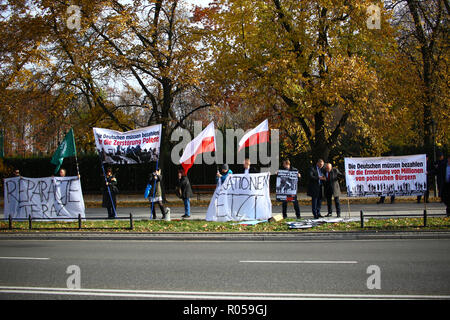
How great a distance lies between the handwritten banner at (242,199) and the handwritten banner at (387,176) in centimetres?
277

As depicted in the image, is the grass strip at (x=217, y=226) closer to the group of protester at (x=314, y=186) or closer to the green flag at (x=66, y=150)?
the group of protester at (x=314, y=186)

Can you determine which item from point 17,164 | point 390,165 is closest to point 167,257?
point 390,165

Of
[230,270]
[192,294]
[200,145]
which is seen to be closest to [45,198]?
[200,145]

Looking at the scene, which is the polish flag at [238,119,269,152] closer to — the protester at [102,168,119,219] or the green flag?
the protester at [102,168,119,219]

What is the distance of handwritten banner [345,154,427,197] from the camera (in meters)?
13.7

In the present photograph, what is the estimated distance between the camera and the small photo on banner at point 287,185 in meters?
14.5

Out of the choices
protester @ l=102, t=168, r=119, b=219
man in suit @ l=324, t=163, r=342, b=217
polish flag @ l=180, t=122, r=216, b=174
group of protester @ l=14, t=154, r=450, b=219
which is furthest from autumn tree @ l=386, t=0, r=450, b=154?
protester @ l=102, t=168, r=119, b=219

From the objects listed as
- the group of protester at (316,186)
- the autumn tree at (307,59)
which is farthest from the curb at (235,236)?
the autumn tree at (307,59)

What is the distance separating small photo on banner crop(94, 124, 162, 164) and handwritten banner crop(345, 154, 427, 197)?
21.5 ft

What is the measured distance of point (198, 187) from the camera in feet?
80.7

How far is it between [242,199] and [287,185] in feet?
5.56

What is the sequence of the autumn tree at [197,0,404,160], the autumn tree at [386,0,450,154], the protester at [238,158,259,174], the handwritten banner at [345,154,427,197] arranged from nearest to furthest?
1. the handwritten banner at [345,154,427,197]
2. the protester at [238,158,259,174]
3. the autumn tree at [197,0,404,160]
4. the autumn tree at [386,0,450,154]

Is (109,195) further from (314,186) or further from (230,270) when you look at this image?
(230,270)

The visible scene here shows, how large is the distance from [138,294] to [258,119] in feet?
55.6
